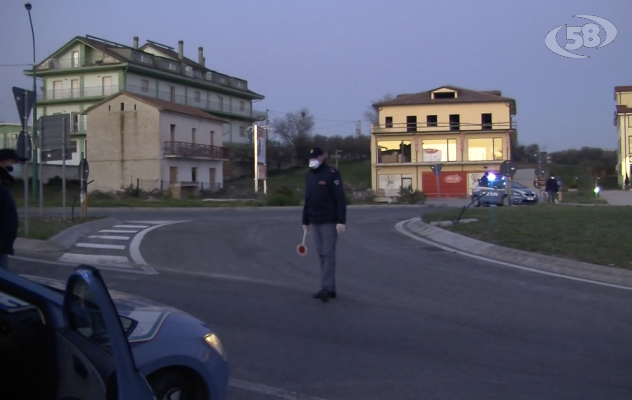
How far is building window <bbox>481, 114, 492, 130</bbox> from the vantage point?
67.1 m

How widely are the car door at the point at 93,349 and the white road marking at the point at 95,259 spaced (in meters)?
9.12

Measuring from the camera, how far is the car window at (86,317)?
3170mm

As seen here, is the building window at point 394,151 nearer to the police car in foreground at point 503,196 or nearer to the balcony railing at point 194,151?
the balcony railing at point 194,151

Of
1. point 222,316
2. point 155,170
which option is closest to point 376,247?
point 222,316

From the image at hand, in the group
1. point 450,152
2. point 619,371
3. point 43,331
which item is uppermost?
point 450,152

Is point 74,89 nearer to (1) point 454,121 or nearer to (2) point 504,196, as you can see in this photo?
(1) point 454,121

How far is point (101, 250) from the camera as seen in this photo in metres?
14.1

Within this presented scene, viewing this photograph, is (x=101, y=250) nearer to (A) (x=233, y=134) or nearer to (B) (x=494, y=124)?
(B) (x=494, y=124)

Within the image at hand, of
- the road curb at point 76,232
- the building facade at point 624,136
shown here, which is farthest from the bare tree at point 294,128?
the road curb at point 76,232

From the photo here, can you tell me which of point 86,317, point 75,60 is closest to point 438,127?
point 75,60

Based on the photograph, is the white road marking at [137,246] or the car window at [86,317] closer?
the car window at [86,317]

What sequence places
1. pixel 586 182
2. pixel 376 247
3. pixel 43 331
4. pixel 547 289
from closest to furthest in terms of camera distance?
pixel 43 331, pixel 547 289, pixel 376 247, pixel 586 182

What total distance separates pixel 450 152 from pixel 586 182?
41.5 ft

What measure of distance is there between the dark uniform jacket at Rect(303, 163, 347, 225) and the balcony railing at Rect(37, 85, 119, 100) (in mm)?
59064
